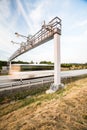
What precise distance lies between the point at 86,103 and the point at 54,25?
7.86 m

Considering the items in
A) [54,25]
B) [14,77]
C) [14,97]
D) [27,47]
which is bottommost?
[14,97]

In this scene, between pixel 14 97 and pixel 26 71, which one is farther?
pixel 26 71

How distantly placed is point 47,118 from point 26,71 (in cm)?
1292

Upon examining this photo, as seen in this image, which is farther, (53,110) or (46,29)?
(46,29)

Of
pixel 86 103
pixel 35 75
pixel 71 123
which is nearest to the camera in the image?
pixel 71 123

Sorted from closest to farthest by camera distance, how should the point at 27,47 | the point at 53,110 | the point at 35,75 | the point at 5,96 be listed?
1. the point at 53,110
2. the point at 5,96
3. the point at 27,47
4. the point at 35,75

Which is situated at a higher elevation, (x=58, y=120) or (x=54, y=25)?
(x=54, y=25)

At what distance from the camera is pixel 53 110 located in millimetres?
6020

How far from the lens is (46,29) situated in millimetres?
12312

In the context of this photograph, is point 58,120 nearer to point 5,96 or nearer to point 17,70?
point 5,96

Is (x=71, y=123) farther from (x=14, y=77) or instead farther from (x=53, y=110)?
(x=14, y=77)

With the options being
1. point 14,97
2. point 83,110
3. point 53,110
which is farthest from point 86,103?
point 14,97

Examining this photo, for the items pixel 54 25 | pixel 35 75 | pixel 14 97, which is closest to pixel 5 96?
pixel 14 97

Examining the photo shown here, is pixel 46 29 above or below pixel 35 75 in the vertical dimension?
above
